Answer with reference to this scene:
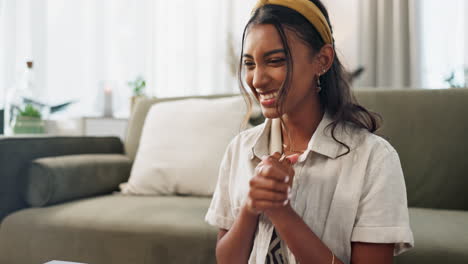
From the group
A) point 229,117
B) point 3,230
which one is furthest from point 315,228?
point 3,230

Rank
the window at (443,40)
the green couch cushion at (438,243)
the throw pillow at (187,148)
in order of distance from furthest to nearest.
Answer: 1. the window at (443,40)
2. the throw pillow at (187,148)
3. the green couch cushion at (438,243)

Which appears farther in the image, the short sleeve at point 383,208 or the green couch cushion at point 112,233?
the green couch cushion at point 112,233

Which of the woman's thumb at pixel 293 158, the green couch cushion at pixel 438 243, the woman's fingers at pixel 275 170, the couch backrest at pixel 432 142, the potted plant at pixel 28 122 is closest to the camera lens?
the woman's fingers at pixel 275 170

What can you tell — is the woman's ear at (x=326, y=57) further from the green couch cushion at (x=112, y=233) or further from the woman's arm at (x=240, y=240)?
the green couch cushion at (x=112, y=233)

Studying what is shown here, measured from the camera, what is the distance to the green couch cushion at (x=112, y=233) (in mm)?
1274

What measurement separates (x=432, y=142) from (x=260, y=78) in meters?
1.00

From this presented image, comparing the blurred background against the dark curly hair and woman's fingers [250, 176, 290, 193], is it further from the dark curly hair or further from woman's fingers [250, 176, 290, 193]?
woman's fingers [250, 176, 290, 193]

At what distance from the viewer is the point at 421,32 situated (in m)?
3.32

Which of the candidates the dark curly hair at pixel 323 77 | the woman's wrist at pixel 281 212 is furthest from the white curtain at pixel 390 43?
the woman's wrist at pixel 281 212

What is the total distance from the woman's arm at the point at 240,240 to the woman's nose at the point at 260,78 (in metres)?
0.22

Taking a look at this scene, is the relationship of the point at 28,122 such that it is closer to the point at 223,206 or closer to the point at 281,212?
the point at 223,206

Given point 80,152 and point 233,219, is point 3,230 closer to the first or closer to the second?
point 80,152

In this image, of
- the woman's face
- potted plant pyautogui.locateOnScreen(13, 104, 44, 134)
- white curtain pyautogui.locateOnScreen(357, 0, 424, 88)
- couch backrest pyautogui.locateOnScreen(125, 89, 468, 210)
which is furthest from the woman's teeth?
white curtain pyautogui.locateOnScreen(357, 0, 424, 88)

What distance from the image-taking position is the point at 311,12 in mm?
797
